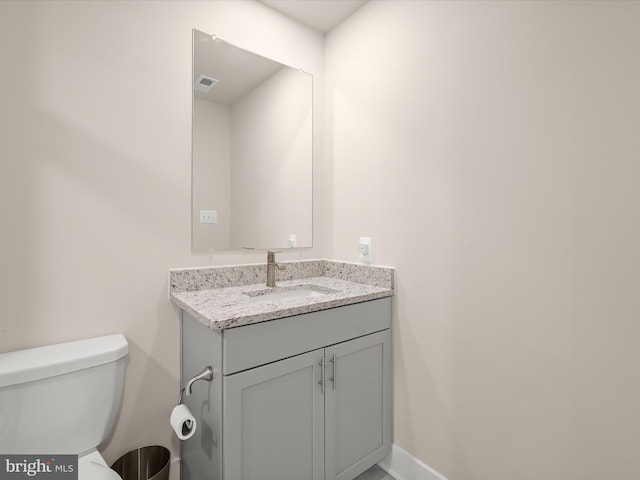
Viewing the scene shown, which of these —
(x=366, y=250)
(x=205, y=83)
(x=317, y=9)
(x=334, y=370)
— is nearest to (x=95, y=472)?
(x=334, y=370)

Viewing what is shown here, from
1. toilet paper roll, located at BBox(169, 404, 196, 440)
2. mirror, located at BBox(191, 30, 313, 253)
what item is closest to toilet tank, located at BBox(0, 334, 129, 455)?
toilet paper roll, located at BBox(169, 404, 196, 440)

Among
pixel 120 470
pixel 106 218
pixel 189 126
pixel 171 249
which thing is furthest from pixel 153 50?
pixel 120 470

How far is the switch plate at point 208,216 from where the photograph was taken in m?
1.57

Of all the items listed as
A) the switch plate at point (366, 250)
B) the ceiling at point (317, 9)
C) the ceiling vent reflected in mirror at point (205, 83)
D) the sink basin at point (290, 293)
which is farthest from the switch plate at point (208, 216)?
the ceiling at point (317, 9)

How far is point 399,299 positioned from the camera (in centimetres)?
159

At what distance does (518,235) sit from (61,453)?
5.73 ft

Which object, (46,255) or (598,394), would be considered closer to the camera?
(598,394)

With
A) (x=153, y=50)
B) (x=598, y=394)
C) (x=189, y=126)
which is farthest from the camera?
(x=189, y=126)

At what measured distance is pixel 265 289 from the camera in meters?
1.63

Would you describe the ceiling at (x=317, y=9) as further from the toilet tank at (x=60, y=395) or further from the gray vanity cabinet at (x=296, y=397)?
the toilet tank at (x=60, y=395)

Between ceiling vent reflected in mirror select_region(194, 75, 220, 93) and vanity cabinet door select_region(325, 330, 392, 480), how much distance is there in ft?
4.46

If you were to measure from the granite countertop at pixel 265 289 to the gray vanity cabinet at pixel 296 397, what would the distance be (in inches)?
1.9

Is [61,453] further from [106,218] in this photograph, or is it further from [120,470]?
[106,218]

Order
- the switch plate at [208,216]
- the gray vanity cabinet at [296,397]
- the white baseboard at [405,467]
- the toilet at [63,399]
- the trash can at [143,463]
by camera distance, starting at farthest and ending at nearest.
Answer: the switch plate at [208,216]
the white baseboard at [405,467]
the trash can at [143,463]
the gray vanity cabinet at [296,397]
the toilet at [63,399]
